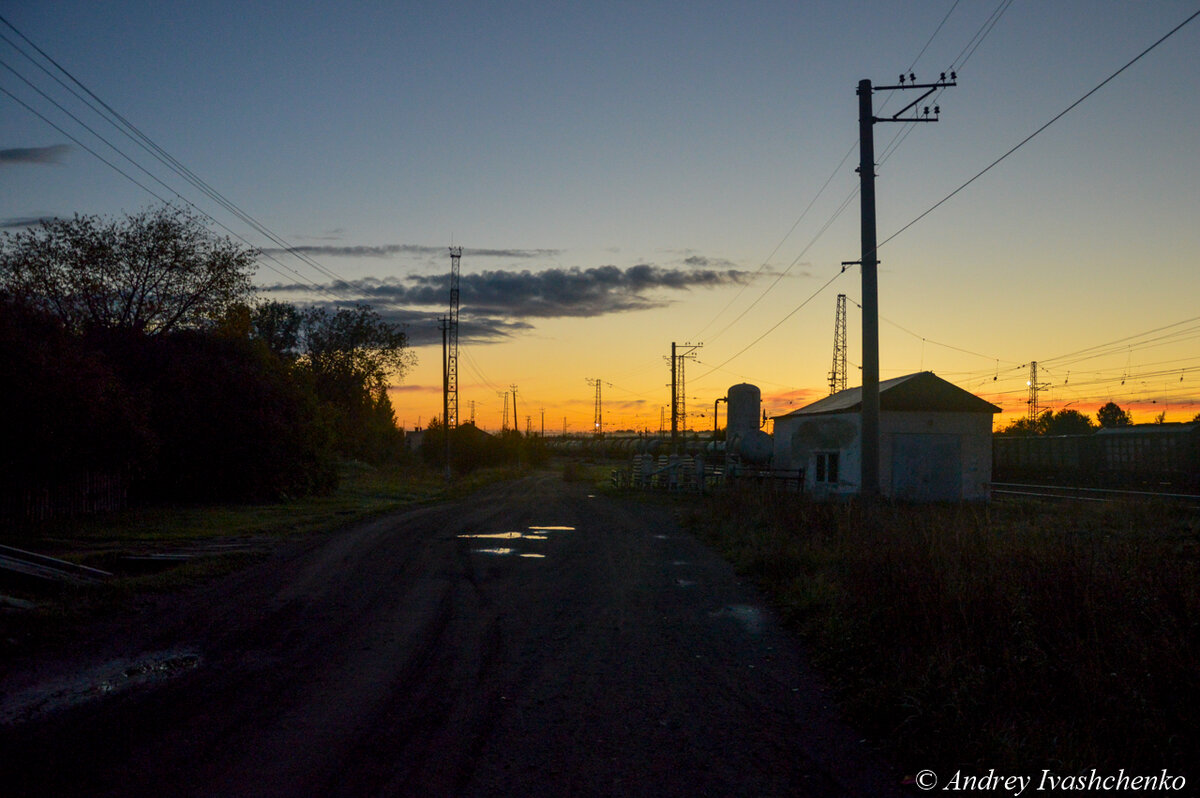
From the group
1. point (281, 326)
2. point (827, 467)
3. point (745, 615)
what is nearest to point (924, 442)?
point (827, 467)

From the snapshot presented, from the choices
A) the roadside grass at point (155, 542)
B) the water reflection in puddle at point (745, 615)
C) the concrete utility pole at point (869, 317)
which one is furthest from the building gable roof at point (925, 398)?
the water reflection in puddle at point (745, 615)

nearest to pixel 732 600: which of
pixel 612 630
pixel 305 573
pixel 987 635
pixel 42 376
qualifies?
pixel 612 630

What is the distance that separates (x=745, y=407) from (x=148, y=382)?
2995 centimetres

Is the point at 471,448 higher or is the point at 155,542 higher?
the point at 471,448

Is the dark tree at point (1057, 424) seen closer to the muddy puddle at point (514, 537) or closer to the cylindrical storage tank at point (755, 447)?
the cylindrical storage tank at point (755, 447)

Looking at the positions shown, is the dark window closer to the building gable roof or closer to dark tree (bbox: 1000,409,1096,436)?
the building gable roof

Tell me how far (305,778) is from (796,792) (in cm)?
284

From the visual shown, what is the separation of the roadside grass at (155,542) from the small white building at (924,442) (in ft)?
53.0

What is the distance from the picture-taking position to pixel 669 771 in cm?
475

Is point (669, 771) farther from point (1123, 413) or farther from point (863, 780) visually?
point (1123, 413)

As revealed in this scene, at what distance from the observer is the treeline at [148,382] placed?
1644cm

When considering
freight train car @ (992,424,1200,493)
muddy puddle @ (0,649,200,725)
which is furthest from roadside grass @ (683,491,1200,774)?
freight train car @ (992,424,1200,493)

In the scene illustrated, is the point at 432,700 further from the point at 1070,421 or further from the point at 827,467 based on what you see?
the point at 1070,421

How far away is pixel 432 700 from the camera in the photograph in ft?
19.6
